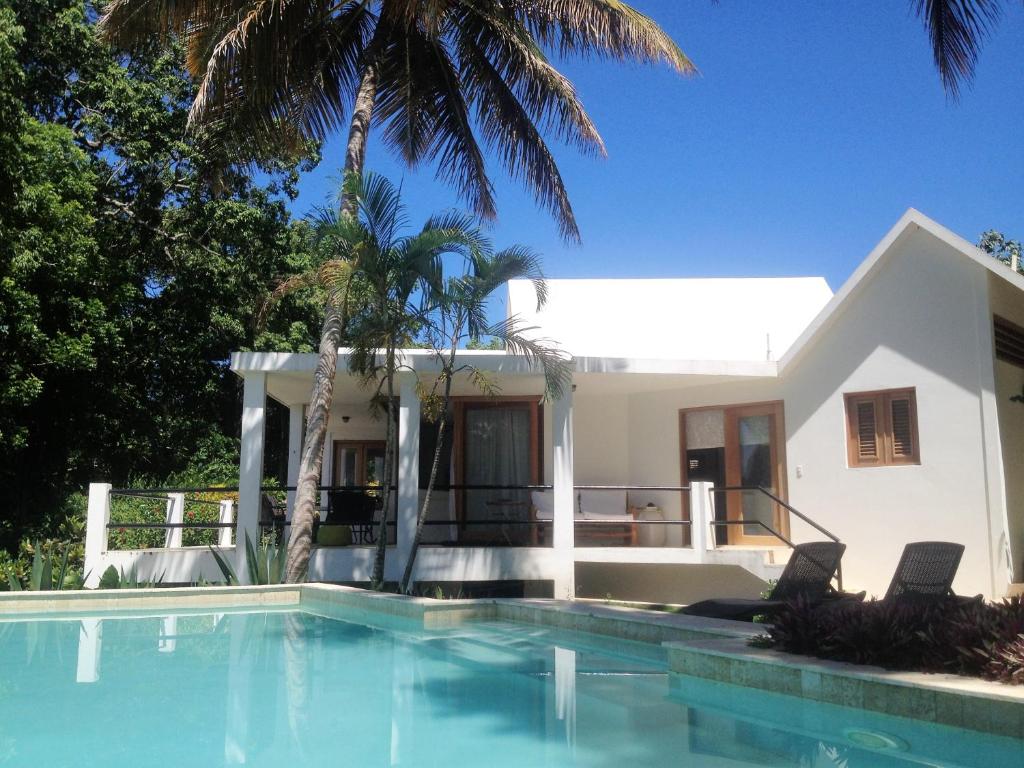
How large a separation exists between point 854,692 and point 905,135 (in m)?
17.2

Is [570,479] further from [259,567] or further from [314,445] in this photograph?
[259,567]

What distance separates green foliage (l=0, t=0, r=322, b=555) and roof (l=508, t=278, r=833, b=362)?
6064mm

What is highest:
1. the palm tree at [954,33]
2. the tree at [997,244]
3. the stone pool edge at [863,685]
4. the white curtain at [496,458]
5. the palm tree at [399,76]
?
the tree at [997,244]

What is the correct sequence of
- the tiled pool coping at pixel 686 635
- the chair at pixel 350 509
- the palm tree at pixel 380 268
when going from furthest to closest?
1. the chair at pixel 350 509
2. the palm tree at pixel 380 268
3. the tiled pool coping at pixel 686 635

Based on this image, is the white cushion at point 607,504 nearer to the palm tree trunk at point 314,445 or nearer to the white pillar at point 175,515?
the palm tree trunk at point 314,445

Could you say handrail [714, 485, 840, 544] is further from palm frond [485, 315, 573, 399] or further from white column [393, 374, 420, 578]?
white column [393, 374, 420, 578]

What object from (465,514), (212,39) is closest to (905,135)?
(465,514)

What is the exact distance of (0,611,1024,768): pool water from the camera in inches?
184

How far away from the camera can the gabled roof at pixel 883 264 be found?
11.1 meters

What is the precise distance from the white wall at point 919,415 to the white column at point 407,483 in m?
5.52

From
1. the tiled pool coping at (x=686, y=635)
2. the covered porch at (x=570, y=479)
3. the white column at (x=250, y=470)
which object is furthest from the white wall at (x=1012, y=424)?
the white column at (x=250, y=470)

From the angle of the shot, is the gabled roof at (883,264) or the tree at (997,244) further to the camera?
the tree at (997,244)

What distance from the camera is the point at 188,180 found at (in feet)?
70.6

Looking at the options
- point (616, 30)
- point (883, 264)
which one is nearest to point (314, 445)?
point (616, 30)
